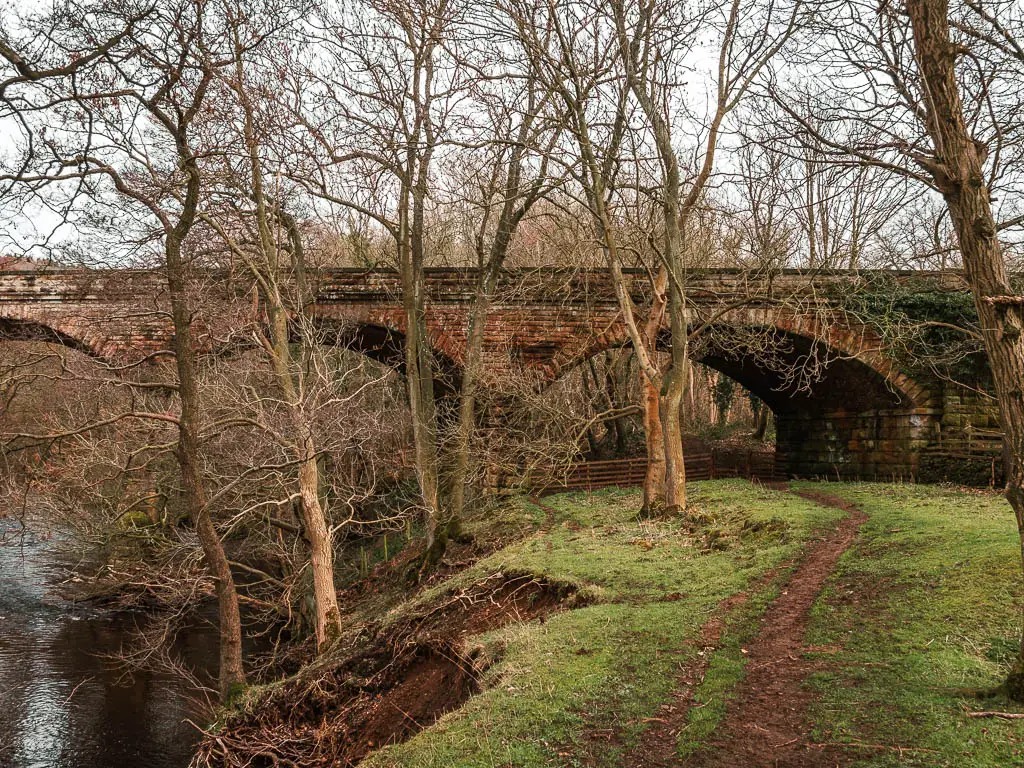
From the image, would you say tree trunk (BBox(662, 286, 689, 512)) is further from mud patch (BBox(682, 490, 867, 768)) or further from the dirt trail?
the dirt trail

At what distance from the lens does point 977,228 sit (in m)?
5.09

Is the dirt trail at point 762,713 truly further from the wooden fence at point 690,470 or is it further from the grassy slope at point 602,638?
the wooden fence at point 690,470

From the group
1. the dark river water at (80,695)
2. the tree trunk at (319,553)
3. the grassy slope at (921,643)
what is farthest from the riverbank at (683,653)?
the dark river water at (80,695)

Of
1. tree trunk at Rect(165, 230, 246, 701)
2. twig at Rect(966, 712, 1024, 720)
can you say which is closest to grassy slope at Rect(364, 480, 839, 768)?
twig at Rect(966, 712, 1024, 720)

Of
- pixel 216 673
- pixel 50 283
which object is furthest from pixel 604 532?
pixel 50 283

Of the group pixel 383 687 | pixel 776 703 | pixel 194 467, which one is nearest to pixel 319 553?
pixel 194 467

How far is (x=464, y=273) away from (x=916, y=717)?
12402mm

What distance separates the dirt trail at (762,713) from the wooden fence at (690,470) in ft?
36.3

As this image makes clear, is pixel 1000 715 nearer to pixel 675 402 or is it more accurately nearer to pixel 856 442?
pixel 675 402

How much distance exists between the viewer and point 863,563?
344 inches

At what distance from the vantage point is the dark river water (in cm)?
992

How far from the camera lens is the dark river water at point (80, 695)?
32.6ft

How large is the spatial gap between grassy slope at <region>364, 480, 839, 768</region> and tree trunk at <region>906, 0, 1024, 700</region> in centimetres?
251

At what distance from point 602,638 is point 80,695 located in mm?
8747
